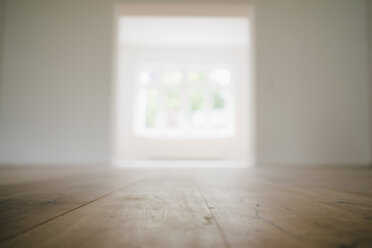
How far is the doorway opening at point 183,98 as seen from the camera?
280 inches

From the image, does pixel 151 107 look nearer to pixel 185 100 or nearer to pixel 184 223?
pixel 185 100

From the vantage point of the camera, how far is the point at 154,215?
53cm

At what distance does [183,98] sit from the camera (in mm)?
7484

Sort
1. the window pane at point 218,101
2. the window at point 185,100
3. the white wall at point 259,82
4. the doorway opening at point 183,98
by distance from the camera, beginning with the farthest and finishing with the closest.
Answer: the window pane at point 218,101
the window at point 185,100
the doorway opening at point 183,98
the white wall at point 259,82

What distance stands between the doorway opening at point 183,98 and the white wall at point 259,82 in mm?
3214

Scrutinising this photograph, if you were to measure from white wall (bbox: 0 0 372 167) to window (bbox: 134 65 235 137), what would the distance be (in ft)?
12.8

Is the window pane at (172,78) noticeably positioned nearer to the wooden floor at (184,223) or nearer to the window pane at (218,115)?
the window pane at (218,115)

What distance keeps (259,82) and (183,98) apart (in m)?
4.14

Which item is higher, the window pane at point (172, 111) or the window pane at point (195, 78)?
the window pane at point (195, 78)

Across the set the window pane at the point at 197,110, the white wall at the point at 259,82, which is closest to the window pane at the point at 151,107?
the window pane at the point at 197,110

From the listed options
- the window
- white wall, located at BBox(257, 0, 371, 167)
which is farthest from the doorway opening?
white wall, located at BBox(257, 0, 371, 167)

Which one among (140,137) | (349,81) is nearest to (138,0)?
(349,81)

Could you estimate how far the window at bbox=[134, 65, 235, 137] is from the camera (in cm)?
743

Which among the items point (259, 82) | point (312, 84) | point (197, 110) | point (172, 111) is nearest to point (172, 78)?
point (172, 111)
